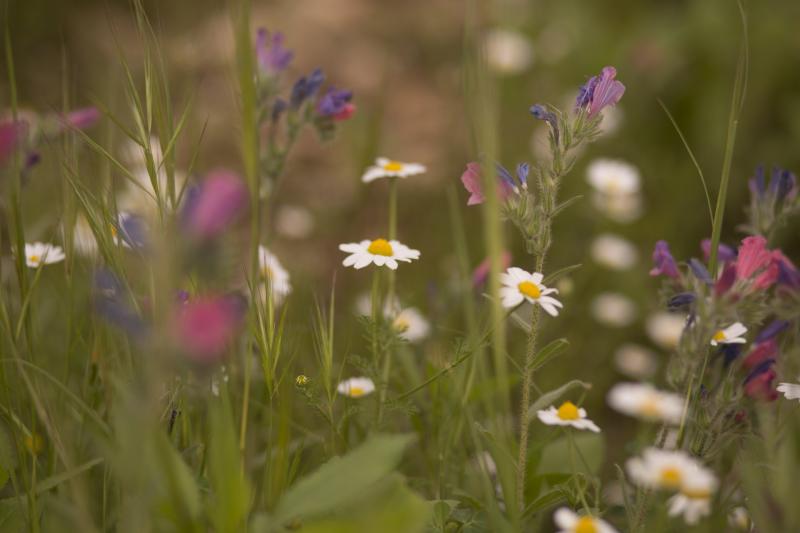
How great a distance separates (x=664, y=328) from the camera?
100 inches

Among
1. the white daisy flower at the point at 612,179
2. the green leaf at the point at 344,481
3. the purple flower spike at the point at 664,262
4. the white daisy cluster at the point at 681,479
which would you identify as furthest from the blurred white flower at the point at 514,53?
the green leaf at the point at 344,481

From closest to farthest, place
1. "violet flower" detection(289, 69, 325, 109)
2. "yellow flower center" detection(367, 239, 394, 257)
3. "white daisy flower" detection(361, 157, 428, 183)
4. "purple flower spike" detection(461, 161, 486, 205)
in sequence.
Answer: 1. "purple flower spike" detection(461, 161, 486, 205)
2. "yellow flower center" detection(367, 239, 394, 257)
3. "white daisy flower" detection(361, 157, 428, 183)
4. "violet flower" detection(289, 69, 325, 109)

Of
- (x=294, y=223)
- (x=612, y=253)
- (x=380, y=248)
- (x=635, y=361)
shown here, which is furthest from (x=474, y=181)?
(x=294, y=223)

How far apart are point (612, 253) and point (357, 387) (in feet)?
5.26

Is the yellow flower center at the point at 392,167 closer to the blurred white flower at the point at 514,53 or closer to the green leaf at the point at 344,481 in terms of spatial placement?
the green leaf at the point at 344,481

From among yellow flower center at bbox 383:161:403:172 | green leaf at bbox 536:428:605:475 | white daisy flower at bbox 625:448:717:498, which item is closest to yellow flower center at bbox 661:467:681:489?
white daisy flower at bbox 625:448:717:498

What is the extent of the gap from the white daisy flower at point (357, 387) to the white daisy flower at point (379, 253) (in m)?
0.19

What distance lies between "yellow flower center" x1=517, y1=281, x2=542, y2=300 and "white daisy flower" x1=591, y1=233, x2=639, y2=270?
1721mm

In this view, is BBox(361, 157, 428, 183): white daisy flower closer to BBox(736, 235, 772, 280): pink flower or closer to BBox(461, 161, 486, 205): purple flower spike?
BBox(461, 161, 486, 205): purple flower spike

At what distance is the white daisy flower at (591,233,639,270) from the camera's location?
2.82 metres

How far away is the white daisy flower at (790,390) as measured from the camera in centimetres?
116

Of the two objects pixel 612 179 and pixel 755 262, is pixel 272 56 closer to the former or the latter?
pixel 755 262

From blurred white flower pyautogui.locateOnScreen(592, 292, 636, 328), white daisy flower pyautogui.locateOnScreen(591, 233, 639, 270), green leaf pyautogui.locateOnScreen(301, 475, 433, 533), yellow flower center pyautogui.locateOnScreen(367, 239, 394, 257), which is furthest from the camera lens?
white daisy flower pyautogui.locateOnScreen(591, 233, 639, 270)

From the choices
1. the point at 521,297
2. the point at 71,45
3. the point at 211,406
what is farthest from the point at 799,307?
the point at 71,45
